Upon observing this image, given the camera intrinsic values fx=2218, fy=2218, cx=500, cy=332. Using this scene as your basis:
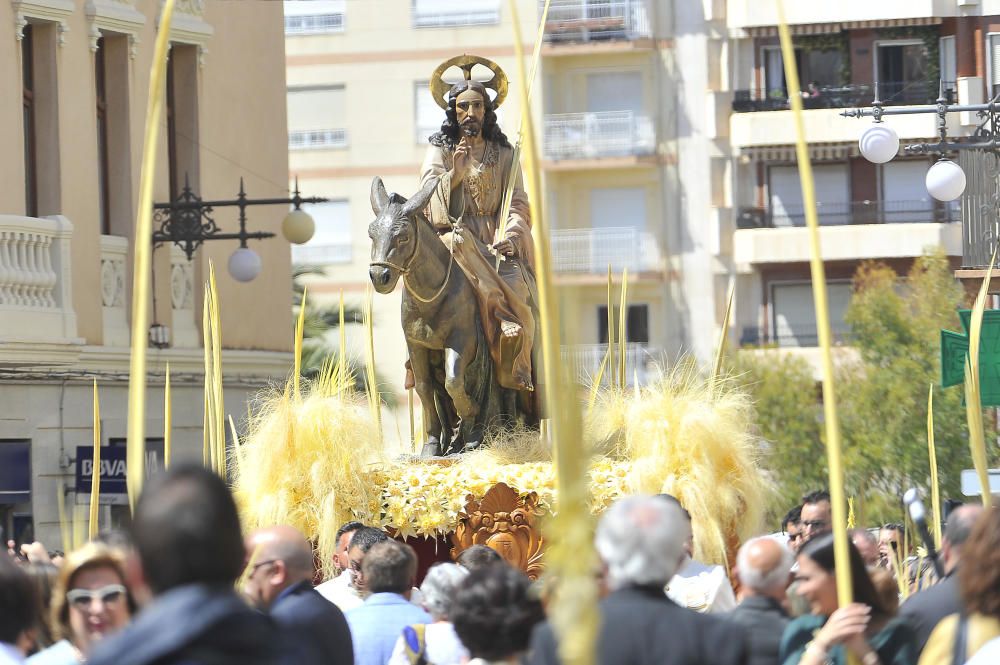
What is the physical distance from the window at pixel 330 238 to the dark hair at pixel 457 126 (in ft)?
111

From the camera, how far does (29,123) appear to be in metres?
22.6

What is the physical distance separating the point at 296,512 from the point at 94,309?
38.2 ft

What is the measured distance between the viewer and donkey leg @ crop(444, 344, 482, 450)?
1317cm

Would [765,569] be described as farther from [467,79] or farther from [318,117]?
[318,117]

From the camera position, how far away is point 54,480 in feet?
74.0

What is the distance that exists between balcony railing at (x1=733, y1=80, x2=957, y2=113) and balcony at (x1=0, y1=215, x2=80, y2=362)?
23.1m

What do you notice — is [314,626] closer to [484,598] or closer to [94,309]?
[484,598]

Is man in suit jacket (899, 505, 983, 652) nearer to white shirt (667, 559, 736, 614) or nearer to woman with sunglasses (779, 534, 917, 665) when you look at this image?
woman with sunglasses (779, 534, 917, 665)

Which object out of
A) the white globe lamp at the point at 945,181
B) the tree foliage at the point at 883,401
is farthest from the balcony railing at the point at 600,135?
the white globe lamp at the point at 945,181

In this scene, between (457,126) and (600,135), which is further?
(600,135)

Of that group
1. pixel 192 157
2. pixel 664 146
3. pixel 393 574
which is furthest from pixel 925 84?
pixel 393 574

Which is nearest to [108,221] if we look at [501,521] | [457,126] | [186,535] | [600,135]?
[457,126]

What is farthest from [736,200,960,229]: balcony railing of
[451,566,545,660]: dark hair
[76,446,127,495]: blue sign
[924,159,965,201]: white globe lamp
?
[451,566,545,660]: dark hair

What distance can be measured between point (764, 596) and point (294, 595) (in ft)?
4.45
